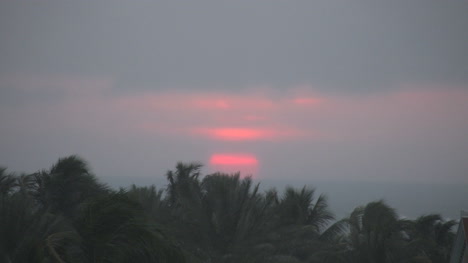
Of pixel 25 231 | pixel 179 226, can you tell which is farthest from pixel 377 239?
pixel 25 231

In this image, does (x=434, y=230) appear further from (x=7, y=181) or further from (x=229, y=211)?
(x=7, y=181)

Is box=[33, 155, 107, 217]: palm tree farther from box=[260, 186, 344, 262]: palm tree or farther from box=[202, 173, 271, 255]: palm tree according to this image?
box=[260, 186, 344, 262]: palm tree

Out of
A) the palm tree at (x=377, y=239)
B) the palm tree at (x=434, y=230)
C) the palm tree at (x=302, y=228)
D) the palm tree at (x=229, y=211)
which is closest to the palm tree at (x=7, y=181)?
A: the palm tree at (x=229, y=211)

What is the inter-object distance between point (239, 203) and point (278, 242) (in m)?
2.23

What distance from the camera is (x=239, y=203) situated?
15156 millimetres

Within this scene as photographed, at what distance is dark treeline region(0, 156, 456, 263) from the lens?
25.1 ft

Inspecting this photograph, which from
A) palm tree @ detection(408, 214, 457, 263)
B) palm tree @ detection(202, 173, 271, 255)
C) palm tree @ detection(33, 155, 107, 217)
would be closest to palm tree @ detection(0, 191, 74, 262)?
palm tree @ detection(33, 155, 107, 217)

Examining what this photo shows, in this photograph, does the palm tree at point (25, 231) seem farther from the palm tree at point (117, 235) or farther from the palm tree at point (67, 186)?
the palm tree at point (67, 186)

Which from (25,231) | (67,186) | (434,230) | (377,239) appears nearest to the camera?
(25,231)

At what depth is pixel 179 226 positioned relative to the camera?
1520 centimetres

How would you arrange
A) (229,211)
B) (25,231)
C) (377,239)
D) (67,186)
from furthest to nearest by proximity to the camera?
(377,239) < (229,211) < (67,186) < (25,231)

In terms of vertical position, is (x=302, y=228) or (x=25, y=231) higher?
(x=302, y=228)

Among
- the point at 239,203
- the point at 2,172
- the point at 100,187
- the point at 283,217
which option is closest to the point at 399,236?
the point at 283,217

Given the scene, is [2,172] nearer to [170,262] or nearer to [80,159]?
[80,159]
